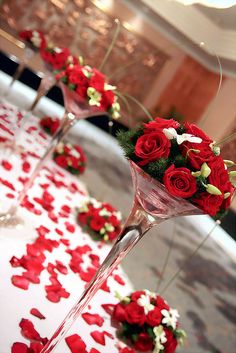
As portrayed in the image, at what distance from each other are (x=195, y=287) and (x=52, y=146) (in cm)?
223

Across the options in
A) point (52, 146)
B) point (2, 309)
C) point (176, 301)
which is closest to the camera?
point (2, 309)

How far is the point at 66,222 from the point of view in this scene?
2.92m

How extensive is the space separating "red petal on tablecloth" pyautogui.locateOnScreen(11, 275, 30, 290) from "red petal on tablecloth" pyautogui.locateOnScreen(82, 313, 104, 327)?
1.23ft

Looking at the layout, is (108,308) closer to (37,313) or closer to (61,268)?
(61,268)

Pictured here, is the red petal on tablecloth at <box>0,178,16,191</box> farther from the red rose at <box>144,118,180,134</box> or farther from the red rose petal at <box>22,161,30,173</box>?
the red rose at <box>144,118,180,134</box>

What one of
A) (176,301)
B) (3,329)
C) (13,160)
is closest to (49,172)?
(13,160)

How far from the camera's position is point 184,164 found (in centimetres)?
121

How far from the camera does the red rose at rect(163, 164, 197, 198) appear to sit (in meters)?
1.14

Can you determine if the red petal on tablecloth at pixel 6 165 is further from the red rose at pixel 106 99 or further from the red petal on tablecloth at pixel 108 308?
the red petal on tablecloth at pixel 108 308

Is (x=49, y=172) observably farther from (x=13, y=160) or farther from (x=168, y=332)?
(x=168, y=332)

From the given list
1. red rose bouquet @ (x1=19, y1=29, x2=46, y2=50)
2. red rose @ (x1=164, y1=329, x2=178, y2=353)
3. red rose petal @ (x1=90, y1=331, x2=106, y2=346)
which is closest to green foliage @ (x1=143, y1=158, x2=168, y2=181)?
red rose petal @ (x1=90, y1=331, x2=106, y2=346)

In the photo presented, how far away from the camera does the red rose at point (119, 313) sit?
6.98 feet

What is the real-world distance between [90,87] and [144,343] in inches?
58.1

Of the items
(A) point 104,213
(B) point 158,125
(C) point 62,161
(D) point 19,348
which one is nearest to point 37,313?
(D) point 19,348
